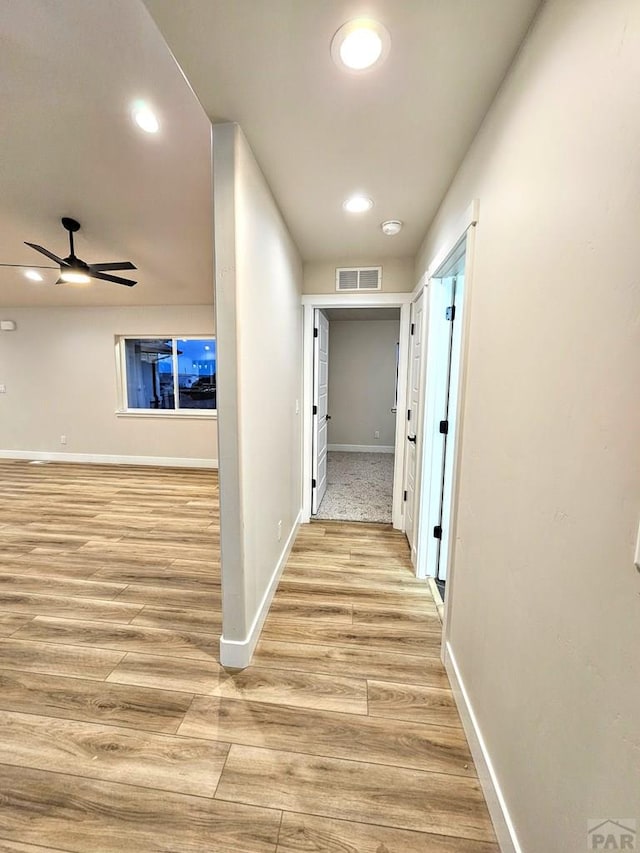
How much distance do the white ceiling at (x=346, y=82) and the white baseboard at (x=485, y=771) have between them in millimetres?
2352

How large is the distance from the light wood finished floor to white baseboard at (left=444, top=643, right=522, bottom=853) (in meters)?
0.04

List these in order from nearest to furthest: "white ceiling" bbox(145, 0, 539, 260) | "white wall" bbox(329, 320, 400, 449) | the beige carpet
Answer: "white ceiling" bbox(145, 0, 539, 260) → the beige carpet → "white wall" bbox(329, 320, 400, 449)

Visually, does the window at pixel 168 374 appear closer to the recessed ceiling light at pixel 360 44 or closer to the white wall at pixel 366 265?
the white wall at pixel 366 265

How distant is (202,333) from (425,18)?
4599 mm

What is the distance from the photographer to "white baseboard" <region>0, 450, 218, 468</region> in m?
5.39

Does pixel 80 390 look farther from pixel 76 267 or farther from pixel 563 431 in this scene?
pixel 563 431

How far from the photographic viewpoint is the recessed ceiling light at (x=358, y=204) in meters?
2.05

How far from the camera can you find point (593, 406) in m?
0.75

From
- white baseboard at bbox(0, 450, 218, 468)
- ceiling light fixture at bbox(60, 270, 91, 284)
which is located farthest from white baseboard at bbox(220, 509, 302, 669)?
white baseboard at bbox(0, 450, 218, 468)

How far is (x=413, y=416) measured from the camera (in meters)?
2.88

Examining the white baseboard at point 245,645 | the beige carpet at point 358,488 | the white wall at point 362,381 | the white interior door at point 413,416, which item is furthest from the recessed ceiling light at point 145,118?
the white wall at point 362,381

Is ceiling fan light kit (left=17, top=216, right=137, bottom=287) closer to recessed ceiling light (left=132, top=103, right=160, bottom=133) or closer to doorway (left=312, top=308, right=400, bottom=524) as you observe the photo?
recessed ceiling light (left=132, top=103, right=160, bottom=133)

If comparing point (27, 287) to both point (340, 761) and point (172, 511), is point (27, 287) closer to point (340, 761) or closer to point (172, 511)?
point (172, 511)

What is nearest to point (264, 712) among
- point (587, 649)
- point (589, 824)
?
point (589, 824)
